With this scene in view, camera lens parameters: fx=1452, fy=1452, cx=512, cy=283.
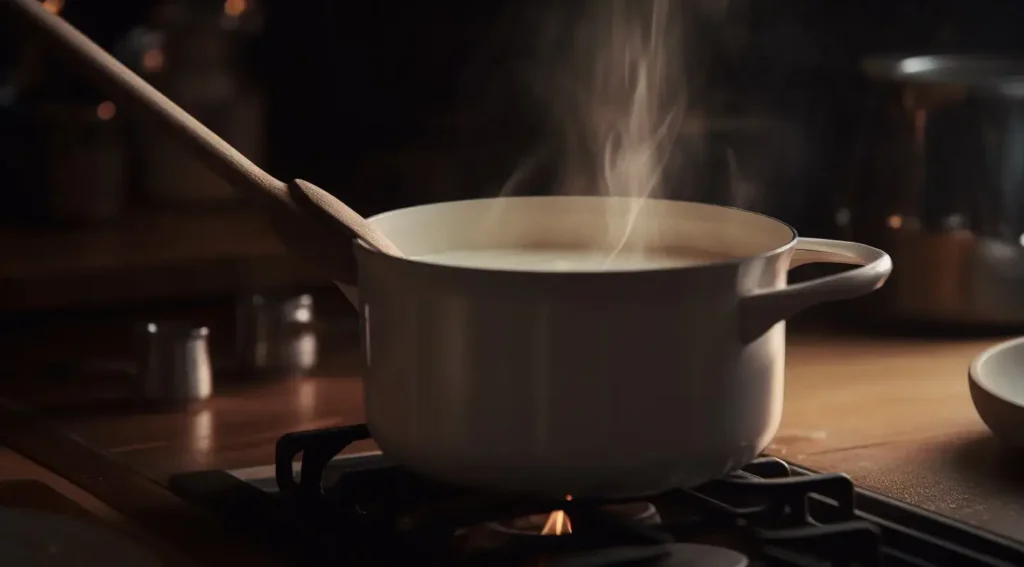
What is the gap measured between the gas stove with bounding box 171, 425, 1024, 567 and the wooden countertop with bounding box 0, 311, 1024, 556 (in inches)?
2.6

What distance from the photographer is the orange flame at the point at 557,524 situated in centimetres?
72

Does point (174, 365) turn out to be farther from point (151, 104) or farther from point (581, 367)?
point (581, 367)

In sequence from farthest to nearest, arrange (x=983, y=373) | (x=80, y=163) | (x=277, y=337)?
(x=80, y=163)
(x=277, y=337)
(x=983, y=373)

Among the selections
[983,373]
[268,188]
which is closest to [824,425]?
[983,373]

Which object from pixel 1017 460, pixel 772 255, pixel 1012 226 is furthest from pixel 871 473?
pixel 1012 226

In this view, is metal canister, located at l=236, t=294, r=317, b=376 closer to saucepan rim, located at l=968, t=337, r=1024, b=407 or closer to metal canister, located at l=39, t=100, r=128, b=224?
metal canister, located at l=39, t=100, r=128, b=224

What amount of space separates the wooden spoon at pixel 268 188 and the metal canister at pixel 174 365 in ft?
0.89

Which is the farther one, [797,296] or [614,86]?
[614,86]

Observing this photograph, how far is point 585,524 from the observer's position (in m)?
0.65

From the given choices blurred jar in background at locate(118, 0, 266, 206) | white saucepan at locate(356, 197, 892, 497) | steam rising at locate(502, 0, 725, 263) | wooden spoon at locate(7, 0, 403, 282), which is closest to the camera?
white saucepan at locate(356, 197, 892, 497)

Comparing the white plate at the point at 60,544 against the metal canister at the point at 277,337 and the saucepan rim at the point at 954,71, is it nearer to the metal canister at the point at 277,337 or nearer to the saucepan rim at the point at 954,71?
the metal canister at the point at 277,337

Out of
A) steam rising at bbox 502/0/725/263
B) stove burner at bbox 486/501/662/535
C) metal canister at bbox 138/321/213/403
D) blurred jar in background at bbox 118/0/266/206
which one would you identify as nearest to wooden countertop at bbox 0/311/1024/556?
metal canister at bbox 138/321/213/403

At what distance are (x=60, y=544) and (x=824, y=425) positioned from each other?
18.6 inches

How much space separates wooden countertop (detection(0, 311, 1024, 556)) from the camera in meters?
0.81
